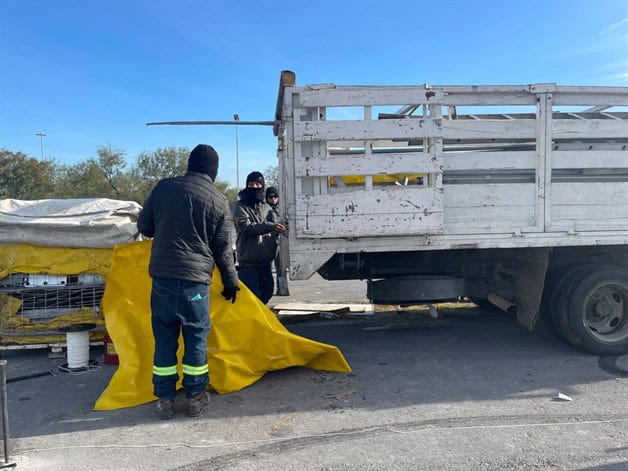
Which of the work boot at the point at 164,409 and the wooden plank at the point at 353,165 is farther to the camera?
the wooden plank at the point at 353,165

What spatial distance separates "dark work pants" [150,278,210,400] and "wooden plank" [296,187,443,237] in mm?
1257

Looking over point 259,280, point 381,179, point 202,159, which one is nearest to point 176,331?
point 202,159

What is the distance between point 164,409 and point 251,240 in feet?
6.58

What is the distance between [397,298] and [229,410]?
2.22 m

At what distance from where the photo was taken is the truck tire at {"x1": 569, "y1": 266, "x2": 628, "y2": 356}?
4953 millimetres

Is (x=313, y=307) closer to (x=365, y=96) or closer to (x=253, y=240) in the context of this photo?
(x=253, y=240)

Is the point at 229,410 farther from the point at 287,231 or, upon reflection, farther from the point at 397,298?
the point at 397,298

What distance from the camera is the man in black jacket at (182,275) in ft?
11.9

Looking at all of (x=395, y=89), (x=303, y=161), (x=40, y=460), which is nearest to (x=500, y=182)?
(x=395, y=89)

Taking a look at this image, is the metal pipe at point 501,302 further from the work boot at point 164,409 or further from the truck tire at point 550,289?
the work boot at point 164,409

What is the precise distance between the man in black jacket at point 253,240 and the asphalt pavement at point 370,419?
1194mm

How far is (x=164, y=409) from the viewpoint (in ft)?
12.0

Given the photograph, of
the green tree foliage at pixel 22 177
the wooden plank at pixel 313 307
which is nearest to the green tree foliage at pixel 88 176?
the green tree foliage at pixel 22 177

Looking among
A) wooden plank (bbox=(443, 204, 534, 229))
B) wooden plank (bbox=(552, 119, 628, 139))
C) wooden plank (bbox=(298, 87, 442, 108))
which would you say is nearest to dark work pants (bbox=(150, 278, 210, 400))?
wooden plank (bbox=(298, 87, 442, 108))
